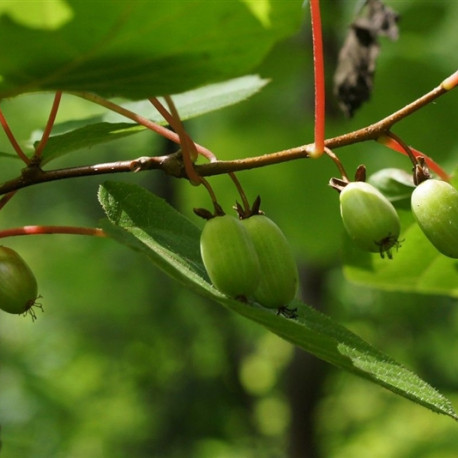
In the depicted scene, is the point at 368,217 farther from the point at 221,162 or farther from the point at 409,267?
the point at 409,267

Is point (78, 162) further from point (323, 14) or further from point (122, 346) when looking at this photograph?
point (323, 14)

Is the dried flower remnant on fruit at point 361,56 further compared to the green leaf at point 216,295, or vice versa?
the dried flower remnant on fruit at point 361,56

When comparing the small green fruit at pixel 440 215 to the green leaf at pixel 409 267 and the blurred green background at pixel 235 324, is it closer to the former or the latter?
the green leaf at pixel 409 267

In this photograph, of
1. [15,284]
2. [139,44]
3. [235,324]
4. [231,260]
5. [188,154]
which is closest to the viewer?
[139,44]

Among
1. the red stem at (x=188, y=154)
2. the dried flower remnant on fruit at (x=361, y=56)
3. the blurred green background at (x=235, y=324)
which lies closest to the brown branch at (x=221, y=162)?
the red stem at (x=188, y=154)

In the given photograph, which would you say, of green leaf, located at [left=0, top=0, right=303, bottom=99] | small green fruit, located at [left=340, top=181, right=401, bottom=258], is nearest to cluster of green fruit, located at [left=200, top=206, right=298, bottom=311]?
small green fruit, located at [left=340, top=181, right=401, bottom=258]

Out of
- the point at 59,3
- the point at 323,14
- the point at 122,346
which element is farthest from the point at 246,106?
the point at 59,3

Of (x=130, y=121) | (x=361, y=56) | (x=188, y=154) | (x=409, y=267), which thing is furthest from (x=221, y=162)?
(x=409, y=267)
